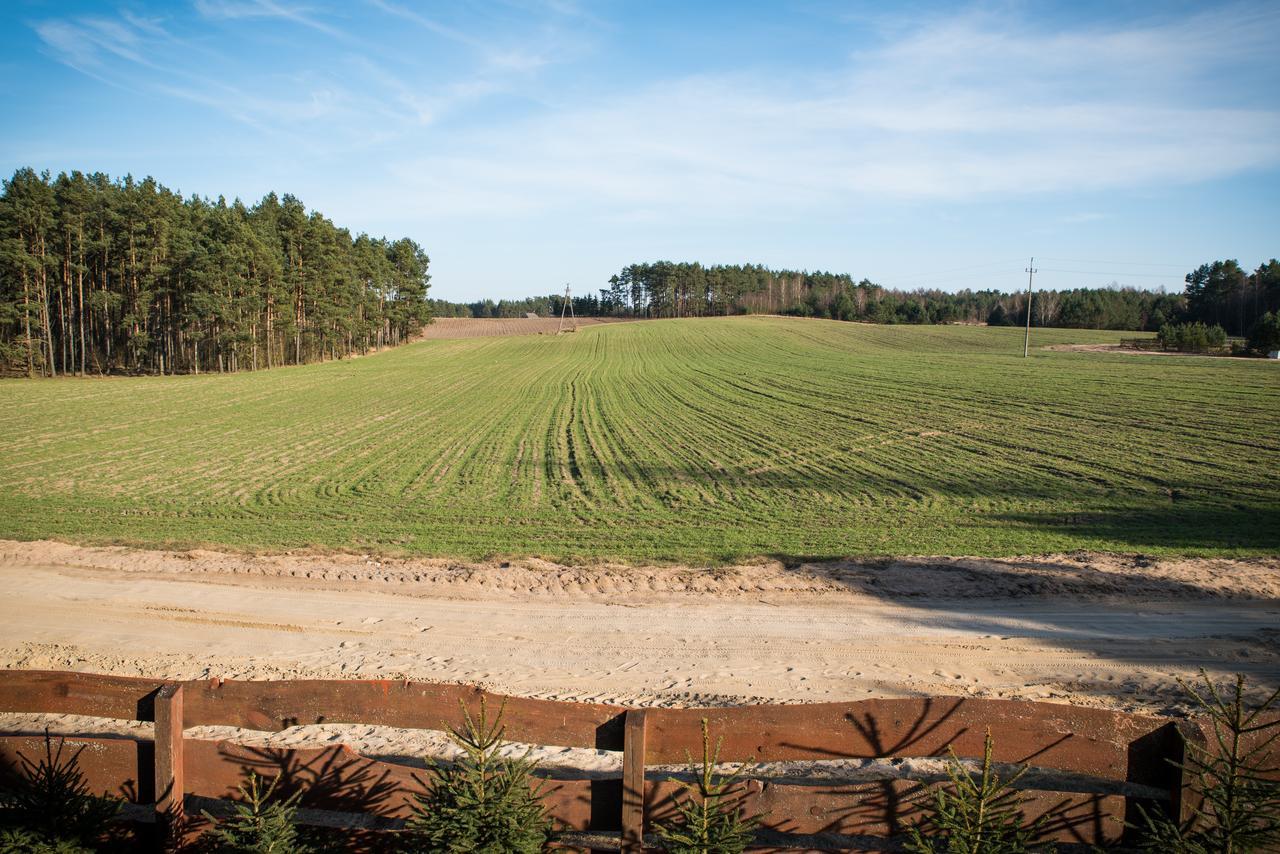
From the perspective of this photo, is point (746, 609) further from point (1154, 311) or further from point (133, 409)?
point (1154, 311)

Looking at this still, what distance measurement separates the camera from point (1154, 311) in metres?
118

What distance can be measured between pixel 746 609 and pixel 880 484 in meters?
12.4

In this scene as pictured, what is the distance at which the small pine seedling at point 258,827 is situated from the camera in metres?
4.11

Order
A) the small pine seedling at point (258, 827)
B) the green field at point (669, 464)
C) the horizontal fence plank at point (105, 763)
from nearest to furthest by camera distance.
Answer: the small pine seedling at point (258, 827), the horizontal fence plank at point (105, 763), the green field at point (669, 464)

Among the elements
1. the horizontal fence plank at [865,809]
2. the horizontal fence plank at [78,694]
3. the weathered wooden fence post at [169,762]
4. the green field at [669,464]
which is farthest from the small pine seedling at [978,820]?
the green field at [669,464]

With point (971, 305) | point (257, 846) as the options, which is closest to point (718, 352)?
point (257, 846)

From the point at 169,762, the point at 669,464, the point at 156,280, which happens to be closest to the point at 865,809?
the point at 169,762

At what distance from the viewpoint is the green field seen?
16625 mm

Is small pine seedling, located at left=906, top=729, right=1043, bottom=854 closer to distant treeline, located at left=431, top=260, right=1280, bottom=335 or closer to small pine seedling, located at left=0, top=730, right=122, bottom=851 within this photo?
small pine seedling, located at left=0, top=730, right=122, bottom=851

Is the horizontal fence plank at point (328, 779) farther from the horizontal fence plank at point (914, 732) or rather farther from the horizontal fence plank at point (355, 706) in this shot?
the horizontal fence plank at point (914, 732)

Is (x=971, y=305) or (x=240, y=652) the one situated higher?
(x=971, y=305)

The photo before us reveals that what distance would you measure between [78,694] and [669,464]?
2103 cm

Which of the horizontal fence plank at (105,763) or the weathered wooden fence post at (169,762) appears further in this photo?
the horizontal fence plank at (105,763)

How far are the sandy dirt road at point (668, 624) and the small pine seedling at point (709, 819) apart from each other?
4.01 meters
